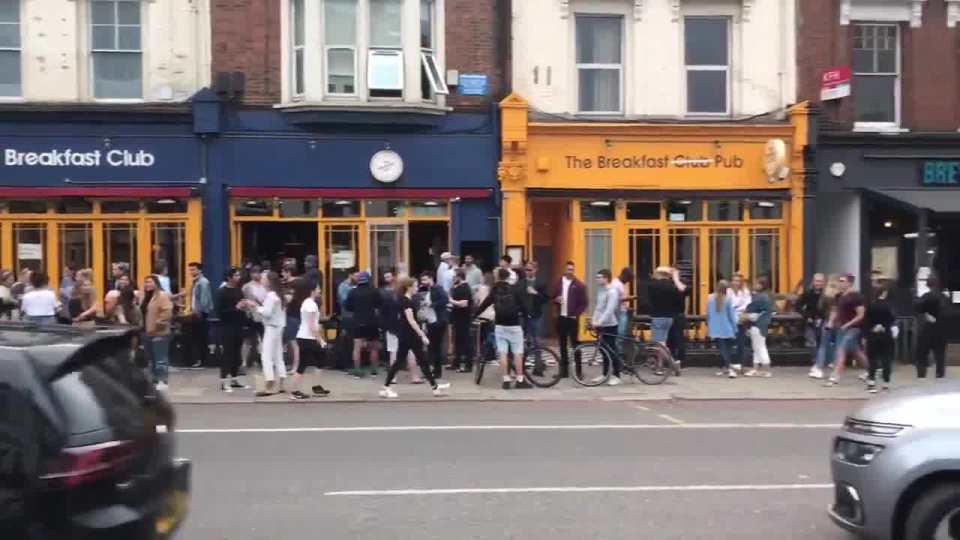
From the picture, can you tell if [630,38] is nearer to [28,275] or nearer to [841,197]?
[841,197]

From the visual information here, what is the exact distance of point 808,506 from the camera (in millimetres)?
7809

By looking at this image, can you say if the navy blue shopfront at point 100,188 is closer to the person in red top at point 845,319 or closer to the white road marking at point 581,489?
the person in red top at point 845,319

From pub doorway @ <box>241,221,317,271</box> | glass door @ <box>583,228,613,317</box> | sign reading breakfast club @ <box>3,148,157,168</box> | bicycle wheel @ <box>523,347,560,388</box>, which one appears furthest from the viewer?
glass door @ <box>583,228,613,317</box>

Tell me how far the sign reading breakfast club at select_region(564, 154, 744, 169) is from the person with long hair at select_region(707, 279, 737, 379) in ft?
10.7

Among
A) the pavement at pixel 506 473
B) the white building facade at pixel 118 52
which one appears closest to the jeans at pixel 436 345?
the pavement at pixel 506 473

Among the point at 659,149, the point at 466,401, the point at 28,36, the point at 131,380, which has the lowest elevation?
the point at 466,401

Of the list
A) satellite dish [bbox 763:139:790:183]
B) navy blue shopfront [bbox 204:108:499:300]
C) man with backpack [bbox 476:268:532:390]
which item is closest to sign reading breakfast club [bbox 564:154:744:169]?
satellite dish [bbox 763:139:790:183]

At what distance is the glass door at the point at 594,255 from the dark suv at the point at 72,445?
49.0 ft

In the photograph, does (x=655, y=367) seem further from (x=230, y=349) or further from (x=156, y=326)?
(x=156, y=326)

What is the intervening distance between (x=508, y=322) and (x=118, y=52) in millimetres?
8947

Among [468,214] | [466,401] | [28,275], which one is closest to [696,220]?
[468,214]

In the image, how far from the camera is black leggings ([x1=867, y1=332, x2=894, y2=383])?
1565cm

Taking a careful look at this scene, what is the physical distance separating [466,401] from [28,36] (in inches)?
409

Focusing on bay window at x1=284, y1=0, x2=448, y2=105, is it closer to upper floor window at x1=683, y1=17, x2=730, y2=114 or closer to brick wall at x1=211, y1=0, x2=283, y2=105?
brick wall at x1=211, y1=0, x2=283, y2=105
